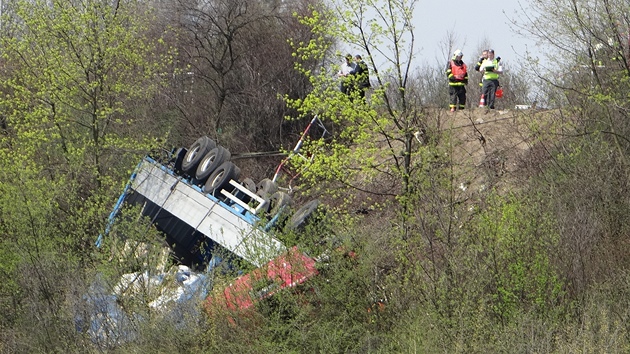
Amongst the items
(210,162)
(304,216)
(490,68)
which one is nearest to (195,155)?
(210,162)

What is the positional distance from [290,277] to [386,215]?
4.83 meters

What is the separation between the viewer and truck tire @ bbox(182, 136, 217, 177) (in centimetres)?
1948

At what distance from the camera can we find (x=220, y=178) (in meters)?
18.6

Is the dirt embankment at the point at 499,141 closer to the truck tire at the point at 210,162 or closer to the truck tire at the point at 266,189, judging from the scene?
the truck tire at the point at 266,189

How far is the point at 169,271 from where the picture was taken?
15461mm

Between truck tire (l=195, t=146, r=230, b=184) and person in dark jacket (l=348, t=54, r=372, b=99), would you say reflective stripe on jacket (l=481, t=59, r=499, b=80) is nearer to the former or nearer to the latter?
person in dark jacket (l=348, t=54, r=372, b=99)

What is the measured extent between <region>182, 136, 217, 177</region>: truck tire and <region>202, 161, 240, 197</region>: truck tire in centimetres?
72

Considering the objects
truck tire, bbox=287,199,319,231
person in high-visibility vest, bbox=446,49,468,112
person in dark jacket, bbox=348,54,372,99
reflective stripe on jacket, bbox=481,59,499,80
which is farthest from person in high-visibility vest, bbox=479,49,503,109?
truck tire, bbox=287,199,319,231

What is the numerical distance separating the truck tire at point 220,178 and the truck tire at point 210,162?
171mm

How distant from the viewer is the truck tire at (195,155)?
767 inches

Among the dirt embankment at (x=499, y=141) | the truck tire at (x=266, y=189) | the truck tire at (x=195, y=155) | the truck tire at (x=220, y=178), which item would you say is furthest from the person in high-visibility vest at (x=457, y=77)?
the truck tire at (x=220, y=178)

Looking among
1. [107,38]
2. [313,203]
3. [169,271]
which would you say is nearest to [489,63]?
[313,203]

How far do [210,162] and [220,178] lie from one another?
67 centimetres

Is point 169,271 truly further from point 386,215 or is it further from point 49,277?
point 386,215
